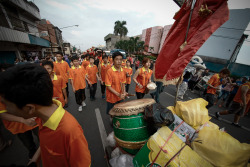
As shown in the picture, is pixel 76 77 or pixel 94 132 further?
pixel 76 77

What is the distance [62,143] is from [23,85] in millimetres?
585

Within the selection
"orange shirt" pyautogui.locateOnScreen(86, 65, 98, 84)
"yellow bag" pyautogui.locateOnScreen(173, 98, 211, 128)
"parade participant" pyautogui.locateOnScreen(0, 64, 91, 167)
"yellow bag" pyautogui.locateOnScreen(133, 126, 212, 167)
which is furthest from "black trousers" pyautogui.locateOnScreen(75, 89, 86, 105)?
"yellow bag" pyautogui.locateOnScreen(173, 98, 211, 128)

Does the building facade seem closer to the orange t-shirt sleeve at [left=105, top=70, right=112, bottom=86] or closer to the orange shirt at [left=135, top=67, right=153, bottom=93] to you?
the orange t-shirt sleeve at [left=105, top=70, right=112, bottom=86]

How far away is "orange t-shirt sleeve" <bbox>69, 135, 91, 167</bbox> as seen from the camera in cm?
88

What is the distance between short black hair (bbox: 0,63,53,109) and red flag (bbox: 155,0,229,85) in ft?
5.19

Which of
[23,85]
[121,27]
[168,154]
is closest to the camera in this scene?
[23,85]

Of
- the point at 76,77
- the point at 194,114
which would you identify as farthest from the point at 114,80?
the point at 194,114

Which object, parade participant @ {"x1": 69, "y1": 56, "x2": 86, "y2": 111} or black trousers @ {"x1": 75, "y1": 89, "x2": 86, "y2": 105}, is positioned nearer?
parade participant @ {"x1": 69, "y1": 56, "x2": 86, "y2": 111}

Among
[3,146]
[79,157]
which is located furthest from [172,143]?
[3,146]

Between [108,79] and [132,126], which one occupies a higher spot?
[108,79]

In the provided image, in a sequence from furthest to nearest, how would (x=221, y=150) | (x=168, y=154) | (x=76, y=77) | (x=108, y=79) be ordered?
(x=76, y=77) < (x=108, y=79) < (x=168, y=154) < (x=221, y=150)

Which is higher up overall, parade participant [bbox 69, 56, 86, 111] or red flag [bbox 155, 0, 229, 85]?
red flag [bbox 155, 0, 229, 85]

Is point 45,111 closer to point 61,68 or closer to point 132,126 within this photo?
point 132,126

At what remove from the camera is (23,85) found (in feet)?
2.32
